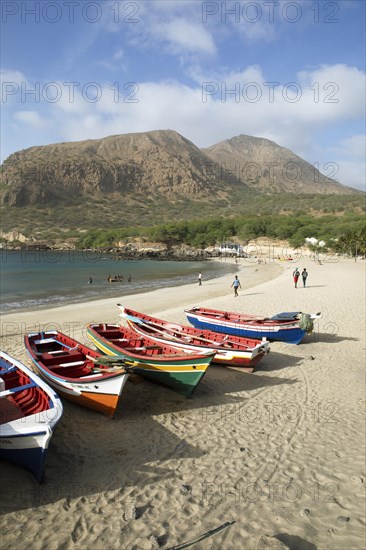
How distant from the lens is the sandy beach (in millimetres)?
5277

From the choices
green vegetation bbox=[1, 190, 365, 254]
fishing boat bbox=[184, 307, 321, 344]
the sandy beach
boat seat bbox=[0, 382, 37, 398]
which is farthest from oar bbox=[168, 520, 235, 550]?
green vegetation bbox=[1, 190, 365, 254]

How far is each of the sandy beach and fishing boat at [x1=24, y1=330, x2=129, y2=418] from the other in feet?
1.43

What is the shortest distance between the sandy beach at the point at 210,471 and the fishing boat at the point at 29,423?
466mm

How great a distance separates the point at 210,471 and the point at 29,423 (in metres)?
3.23

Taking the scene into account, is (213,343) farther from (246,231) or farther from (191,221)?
Result: (191,221)

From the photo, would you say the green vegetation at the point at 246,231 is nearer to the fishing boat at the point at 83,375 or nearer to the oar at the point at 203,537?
the fishing boat at the point at 83,375

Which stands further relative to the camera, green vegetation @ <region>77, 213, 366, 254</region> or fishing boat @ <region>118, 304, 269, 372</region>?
green vegetation @ <region>77, 213, 366, 254</region>

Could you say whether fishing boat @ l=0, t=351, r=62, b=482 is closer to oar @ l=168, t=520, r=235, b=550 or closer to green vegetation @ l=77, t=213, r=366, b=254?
oar @ l=168, t=520, r=235, b=550

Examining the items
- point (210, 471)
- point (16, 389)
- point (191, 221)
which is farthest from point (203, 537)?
point (191, 221)

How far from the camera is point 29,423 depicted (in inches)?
243

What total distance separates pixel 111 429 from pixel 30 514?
8.78 feet

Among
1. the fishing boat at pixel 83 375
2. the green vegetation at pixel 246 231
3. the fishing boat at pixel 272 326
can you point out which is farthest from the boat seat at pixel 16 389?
the green vegetation at pixel 246 231

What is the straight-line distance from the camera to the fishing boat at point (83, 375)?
8.12 meters

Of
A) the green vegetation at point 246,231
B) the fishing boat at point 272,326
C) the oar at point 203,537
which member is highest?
the green vegetation at point 246,231
